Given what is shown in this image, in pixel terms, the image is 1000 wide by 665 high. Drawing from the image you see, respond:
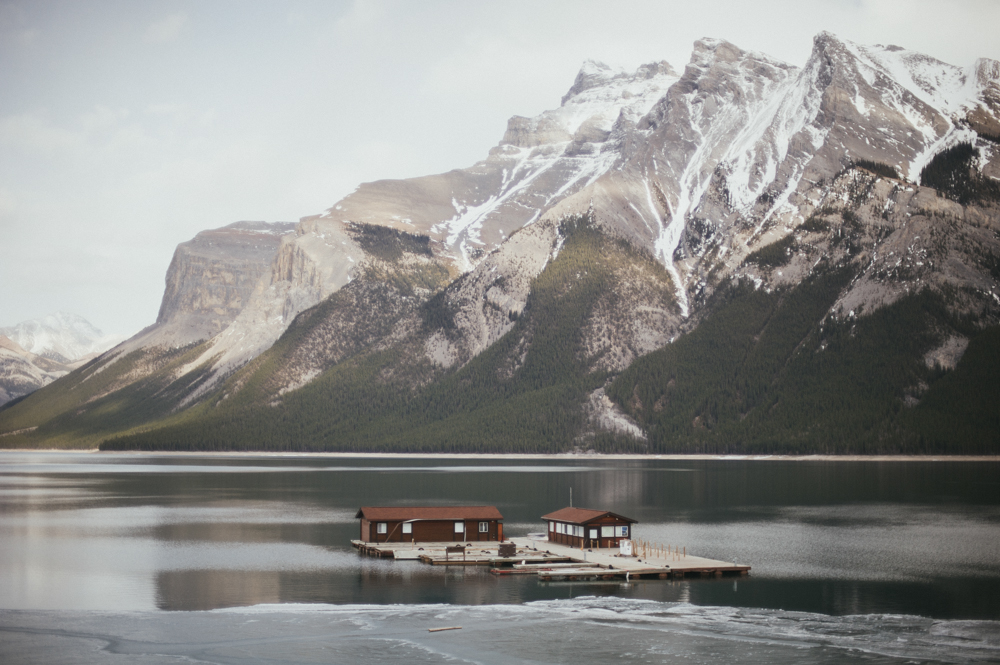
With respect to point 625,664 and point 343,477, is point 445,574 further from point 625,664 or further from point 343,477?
point 343,477

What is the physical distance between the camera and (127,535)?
94.0 m

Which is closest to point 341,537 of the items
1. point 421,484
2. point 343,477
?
point 421,484

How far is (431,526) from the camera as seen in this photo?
290 ft

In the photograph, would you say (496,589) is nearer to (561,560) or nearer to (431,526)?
(561,560)

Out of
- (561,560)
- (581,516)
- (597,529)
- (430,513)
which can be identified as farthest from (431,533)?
(561,560)

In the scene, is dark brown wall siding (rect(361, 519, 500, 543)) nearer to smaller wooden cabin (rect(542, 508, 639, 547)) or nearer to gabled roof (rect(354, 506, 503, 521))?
gabled roof (rect(354, 506, 503, 521))

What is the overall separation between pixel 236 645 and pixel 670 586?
2886 cm

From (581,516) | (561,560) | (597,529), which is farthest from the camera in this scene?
(581,516)

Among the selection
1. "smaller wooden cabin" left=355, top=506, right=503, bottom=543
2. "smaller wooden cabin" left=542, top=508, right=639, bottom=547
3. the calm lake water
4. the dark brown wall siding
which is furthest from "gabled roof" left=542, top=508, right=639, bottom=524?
the calm lake water

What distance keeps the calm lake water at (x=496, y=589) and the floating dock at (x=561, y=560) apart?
5.55 ft

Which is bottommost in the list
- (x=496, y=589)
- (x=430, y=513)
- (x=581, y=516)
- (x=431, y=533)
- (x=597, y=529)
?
(x=496, y=589)

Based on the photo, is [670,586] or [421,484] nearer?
[670,586]

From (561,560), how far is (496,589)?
11.5m

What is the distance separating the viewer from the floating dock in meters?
70.1
